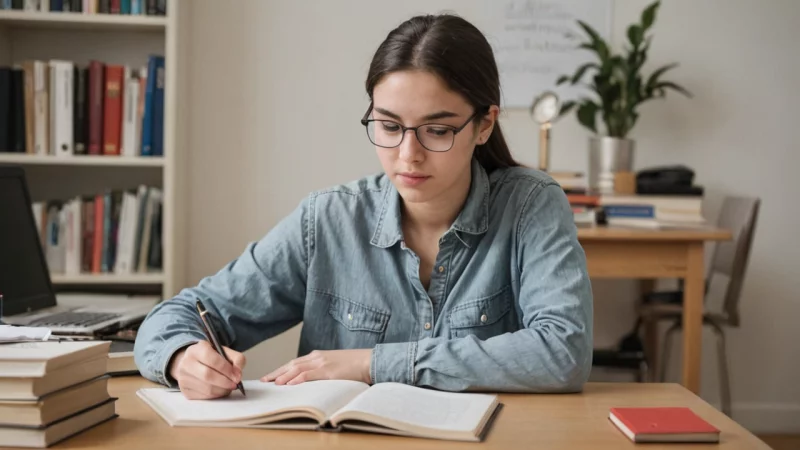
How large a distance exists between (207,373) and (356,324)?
42 cm

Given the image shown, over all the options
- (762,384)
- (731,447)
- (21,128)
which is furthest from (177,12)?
(762,384)

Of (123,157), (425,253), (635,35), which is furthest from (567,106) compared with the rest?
(425,253)

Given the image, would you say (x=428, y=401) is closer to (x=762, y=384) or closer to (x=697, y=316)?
(x=697, y=316)

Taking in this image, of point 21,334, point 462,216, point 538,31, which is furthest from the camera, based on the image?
point 538,31

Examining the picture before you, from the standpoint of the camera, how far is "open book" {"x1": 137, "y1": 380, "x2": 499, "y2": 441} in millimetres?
995

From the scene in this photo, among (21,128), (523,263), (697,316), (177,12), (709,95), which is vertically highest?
(177,12)

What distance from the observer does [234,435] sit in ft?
3.21

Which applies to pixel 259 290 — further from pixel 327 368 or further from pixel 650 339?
pixel 650 339

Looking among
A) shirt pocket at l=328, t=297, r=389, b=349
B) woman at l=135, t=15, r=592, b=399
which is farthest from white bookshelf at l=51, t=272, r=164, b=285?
shirt pocket at l=328, t=297, r=389, b=349

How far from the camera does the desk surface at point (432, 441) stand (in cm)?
95

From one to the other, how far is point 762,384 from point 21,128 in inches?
110

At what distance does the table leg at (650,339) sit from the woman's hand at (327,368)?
214 cm

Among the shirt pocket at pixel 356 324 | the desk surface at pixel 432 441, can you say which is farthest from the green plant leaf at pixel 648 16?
the desk surface at pixel 432 441

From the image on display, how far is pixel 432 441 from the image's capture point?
975mm
